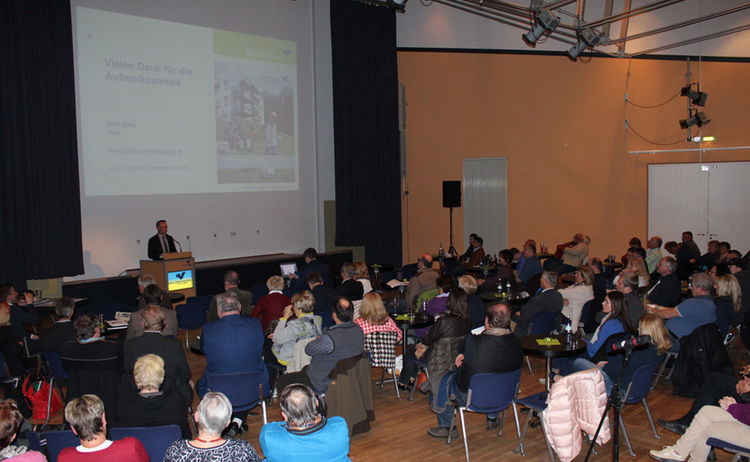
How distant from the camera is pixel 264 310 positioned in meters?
6.29

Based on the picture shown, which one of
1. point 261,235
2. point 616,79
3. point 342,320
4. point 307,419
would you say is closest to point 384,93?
point 261,235

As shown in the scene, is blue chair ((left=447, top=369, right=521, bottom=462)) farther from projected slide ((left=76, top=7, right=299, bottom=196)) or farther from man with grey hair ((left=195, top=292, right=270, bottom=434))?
projected slide ((left=76, top=7, right=299, bottom=196))

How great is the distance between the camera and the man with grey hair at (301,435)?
3.02 m

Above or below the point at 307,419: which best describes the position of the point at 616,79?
above

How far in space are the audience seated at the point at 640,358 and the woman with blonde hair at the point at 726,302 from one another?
202 centimetres

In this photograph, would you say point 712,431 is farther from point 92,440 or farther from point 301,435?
point 92,440

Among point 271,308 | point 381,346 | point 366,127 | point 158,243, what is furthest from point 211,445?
point 366,127

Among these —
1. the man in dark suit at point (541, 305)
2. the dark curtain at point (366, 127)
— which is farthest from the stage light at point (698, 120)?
the man in dark suit at point (541, 305)

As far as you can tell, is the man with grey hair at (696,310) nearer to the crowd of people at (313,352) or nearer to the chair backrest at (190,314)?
the crowd of people at (313,352)

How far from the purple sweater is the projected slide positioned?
8.73 metres

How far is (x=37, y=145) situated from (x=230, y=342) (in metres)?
6.01

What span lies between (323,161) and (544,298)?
24.7 ft

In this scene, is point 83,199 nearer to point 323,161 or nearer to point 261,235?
point 261,235

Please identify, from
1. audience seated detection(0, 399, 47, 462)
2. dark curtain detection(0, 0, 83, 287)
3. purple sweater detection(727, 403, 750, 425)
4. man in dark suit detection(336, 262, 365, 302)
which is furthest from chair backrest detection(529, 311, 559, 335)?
dark curtain detection(0, 0, 83, 287)
